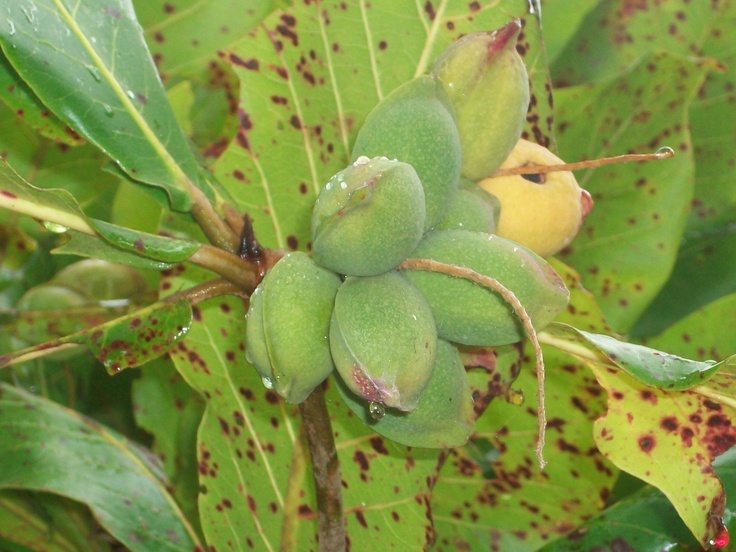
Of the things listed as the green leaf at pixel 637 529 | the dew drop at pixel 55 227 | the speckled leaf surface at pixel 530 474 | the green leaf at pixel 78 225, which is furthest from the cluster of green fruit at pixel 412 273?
the green leaf at pixel 637 529

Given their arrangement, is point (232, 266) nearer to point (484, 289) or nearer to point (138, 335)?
point (138, 335)

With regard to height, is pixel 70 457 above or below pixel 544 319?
below

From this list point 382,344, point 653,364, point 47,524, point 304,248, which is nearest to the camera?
point 382,344

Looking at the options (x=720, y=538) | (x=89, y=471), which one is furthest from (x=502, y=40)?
(x=89, y=471)

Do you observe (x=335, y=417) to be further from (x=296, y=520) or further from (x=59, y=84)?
(x=59, y=84)

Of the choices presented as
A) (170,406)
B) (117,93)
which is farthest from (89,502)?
(117,93)

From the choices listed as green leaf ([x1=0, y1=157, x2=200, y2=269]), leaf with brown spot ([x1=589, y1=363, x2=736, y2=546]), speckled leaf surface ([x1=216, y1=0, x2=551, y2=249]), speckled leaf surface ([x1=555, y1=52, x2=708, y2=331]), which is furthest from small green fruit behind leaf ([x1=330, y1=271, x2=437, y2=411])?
speckled leaf surface ([x1=555, y1=52, x2=708, y2=331])

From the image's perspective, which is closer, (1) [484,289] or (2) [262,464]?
(1) [484,289]
